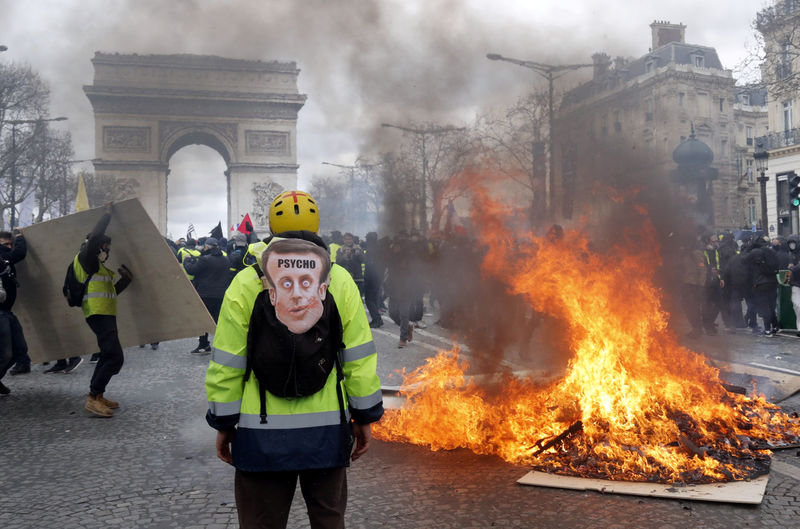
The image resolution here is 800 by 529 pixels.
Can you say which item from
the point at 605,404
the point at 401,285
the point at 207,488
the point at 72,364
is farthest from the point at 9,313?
the point at 605,404

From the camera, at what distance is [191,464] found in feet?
15.5

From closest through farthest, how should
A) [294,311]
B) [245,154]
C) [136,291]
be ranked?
1. [294,311]
2. [136,291]
3. [245,154]

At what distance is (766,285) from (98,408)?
984 cm

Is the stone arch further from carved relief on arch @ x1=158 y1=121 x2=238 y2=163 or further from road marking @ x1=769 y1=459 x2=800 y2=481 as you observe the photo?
road marking @ x1=769 y1=459 x2=800 y2=481

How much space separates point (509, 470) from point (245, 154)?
41.1 m

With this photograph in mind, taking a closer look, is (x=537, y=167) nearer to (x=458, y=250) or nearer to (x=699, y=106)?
(x=458, y=250)

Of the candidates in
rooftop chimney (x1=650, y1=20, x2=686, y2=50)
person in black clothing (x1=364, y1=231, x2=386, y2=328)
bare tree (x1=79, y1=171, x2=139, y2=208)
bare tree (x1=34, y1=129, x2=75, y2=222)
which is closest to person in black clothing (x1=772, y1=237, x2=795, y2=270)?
rooftop chimney (x1=650, y1=20, x2=686, y2=50)

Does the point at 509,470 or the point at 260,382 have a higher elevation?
the point at 260,382

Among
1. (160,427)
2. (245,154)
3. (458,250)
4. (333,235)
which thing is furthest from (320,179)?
(160,427)

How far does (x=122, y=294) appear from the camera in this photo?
730 cm

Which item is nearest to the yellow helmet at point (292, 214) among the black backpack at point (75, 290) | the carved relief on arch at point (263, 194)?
the black backpack at point (75, 290)

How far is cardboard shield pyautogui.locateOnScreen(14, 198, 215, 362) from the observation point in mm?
6941

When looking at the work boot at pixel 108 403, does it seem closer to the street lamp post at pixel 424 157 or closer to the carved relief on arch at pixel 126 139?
the street lamp post at pixel 424 157

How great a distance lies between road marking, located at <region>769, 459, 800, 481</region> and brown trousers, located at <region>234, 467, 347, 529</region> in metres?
2.94
